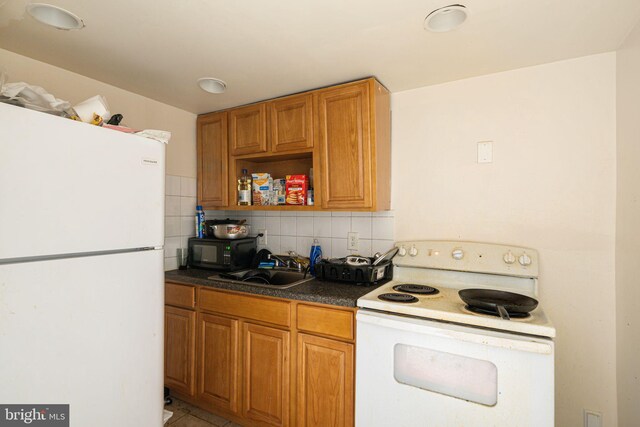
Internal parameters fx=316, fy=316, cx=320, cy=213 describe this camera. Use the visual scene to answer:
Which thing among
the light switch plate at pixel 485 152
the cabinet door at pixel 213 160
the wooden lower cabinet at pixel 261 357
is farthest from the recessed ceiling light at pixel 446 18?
the cabinet door at pixel 213 160

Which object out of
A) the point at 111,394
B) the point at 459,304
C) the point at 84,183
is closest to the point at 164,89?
the point at 84,183

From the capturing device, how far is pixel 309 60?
1723 millimetres

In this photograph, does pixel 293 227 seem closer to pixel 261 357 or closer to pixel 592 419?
pixel 261 357

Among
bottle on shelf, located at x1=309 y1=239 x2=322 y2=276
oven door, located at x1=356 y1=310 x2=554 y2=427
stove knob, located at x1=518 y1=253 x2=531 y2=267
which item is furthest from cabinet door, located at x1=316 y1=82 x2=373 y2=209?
→ stove knob, located at x1=518 y1=253 x2=531 y2=267

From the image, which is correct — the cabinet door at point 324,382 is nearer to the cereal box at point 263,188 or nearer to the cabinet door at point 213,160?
the cereal box at point 263,188

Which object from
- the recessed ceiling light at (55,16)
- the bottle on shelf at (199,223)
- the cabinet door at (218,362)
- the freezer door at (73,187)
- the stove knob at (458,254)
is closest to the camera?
the freezer door at (73,187)

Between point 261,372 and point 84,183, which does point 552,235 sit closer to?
point 261,372

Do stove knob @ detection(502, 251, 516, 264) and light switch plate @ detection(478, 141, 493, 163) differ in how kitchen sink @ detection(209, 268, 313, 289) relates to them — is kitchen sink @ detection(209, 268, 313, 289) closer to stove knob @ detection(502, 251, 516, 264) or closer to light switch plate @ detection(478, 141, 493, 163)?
stove knob @ detection(502, 251, 516, 264)

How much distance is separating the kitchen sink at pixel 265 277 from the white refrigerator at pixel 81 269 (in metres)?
0.77

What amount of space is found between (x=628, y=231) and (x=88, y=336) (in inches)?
89.1

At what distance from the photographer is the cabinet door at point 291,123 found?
2.10m

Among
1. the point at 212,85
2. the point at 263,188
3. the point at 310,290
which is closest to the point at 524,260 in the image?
the point at 310,290

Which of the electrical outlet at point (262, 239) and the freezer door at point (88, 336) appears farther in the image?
the electrical outlet at point (262, 239)

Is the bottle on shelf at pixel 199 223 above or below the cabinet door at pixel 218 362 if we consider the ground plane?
above
